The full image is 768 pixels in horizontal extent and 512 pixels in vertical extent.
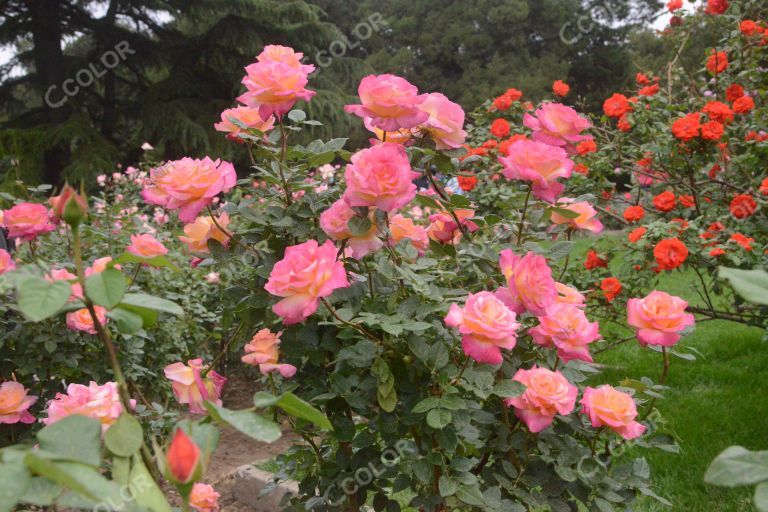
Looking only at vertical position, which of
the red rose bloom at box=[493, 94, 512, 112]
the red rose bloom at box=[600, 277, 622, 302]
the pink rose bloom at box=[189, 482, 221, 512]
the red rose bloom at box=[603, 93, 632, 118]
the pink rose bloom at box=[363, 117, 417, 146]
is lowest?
the red rose bloom at box=[600, 277, 622, 302]

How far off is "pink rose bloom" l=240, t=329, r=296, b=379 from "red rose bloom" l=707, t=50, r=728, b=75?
9.46 feet

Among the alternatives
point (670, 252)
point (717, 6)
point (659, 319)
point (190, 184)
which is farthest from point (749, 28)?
point (190, 184)

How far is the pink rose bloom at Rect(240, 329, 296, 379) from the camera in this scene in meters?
1.10

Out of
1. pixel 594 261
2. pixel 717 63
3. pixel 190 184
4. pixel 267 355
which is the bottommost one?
pixel 594 261

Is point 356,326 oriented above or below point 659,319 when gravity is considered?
above

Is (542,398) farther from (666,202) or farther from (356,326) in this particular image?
(666,202)

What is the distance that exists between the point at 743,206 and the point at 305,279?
7.11ft

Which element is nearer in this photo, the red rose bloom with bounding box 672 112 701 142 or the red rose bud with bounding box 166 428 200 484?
the red rose bud with bounding box 166 428 200 484

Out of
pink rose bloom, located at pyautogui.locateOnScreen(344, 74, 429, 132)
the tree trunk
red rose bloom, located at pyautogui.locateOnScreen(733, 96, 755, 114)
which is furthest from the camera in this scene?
the tree trunk

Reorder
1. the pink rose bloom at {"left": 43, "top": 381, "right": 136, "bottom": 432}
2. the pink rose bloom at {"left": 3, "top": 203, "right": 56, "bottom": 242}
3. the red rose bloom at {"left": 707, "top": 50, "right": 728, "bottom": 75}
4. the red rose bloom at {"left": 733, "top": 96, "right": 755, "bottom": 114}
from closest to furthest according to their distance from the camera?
the pink rose bloom at {"left": 43, "top": 381, "right": 136, "bottom": 432} < the pink rose bloom at {"left": 3, "top": 203, "right": 56, "bottom": 242} < the red rose bloom at {"left": 733, "top": 96, "right": 755, "bottom": 114} < the red rose bloom at {"left": 707, "top": 50, "right": 728, "bottom": 75}

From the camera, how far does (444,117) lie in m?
1.07

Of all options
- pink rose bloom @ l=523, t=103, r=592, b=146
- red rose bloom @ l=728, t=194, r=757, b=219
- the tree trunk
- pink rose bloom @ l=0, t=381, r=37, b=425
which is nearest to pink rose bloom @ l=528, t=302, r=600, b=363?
pink rose bloom @ l=523, t=103, r=592, b=146

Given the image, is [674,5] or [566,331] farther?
[674,5]

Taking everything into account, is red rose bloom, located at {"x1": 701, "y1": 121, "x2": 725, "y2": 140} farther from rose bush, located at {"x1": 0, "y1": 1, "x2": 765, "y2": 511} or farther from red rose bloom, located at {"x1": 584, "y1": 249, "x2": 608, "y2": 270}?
rose bush, located at {"x1": 0, "y1": 1, "x2": 765, "y2": 511}
